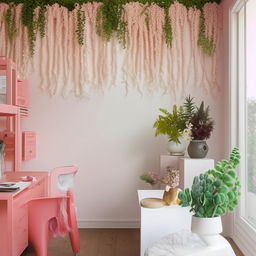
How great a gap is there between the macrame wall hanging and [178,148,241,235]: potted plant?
2.24 meters

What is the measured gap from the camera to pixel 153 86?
3424 millimetres

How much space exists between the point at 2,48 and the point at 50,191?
1.69 m

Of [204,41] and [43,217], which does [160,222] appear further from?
[204,41]

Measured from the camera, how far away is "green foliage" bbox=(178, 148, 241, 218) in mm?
1227

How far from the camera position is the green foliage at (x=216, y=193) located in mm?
1227

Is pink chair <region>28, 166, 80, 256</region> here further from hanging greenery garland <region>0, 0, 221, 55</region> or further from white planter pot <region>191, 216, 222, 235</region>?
hanging greenery garland <region>0, 0, 221, 55</region>

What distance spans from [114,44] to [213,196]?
253 cm

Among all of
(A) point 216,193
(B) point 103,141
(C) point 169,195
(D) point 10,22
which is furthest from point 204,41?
(A) point 216,193

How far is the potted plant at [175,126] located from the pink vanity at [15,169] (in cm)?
117

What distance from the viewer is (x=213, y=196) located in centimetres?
123

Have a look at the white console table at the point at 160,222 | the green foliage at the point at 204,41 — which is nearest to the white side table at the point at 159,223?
the white console table at the point at 160,222

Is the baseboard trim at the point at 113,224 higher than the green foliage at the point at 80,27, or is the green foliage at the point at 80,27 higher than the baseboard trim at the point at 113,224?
the green foliage at the point at 80,27

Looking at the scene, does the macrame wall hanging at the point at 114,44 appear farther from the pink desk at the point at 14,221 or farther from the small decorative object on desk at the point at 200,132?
the pink desk at the point at 14,221

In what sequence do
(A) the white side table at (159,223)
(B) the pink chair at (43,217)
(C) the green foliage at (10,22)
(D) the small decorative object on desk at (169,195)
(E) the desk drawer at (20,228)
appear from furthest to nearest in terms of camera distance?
(C) the green foliage at (10,22)
(B) the pink chair at (43,217)
(E) the desk drawer at (20,228)
(D) the small decorative object on desk at (169,195)
(A) the white side table at (159,223)
